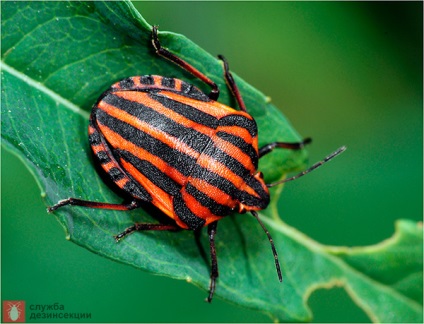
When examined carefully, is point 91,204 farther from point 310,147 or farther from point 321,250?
point 310,147

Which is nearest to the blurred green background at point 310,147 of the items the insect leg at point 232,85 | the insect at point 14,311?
the insect at point 14,311

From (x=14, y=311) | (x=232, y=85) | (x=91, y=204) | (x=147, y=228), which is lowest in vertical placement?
(x=14, y=311)

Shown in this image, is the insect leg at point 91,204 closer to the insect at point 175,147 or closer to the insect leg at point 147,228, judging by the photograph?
the insect at point 175,147

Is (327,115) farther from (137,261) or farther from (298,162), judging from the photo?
(137,261)

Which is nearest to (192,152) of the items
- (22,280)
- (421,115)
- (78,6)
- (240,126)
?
(240,126)

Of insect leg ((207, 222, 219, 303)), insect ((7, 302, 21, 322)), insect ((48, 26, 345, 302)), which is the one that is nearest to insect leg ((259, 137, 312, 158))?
insect ((48, 26, 345, 302))

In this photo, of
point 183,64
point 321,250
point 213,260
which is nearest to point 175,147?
point 183,64
